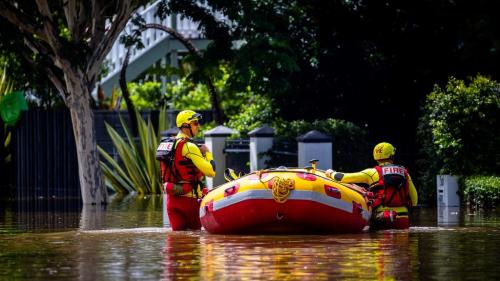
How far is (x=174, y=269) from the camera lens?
1228 centimetres

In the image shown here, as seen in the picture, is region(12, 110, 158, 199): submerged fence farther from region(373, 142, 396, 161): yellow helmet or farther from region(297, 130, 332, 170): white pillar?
region(373, 142, 396, 161): yellow helmet

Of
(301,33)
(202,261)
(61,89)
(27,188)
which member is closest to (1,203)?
(61,89)

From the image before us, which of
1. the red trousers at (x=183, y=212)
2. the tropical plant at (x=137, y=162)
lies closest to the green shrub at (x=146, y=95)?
the tropical plant at (x=137, y=162)

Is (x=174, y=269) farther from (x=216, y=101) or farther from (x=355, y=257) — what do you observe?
(x=216, y=101)

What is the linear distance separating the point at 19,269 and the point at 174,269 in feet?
4.60

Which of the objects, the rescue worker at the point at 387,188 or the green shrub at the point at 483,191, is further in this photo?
the green shrub at the point at 483,191

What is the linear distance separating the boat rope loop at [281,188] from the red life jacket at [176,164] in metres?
1.36

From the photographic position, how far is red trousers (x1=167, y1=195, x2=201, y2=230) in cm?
1723

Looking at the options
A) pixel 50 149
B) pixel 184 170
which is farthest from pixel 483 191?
pixel 50 149

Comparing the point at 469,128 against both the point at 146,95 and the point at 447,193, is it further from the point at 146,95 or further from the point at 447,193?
the point at 146,95

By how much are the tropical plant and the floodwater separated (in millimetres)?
10160

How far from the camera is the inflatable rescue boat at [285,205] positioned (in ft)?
52.9

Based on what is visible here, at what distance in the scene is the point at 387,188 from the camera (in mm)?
16953

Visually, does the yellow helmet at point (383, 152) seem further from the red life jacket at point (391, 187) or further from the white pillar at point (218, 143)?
the white pillar at point (218, 143)
